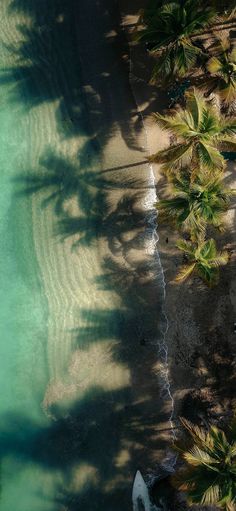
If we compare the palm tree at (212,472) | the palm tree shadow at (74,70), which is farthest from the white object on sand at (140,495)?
the palm tree shadow at (74,70)

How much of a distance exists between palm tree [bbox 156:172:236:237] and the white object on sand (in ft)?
25.0

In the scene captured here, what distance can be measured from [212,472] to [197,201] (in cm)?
644

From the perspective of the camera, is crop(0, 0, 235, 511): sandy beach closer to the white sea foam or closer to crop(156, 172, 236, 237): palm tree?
the white sea foam

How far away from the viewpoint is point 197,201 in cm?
1259

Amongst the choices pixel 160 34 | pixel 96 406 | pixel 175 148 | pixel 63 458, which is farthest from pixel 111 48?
pixel 63 458

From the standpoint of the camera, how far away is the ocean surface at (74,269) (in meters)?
15.0

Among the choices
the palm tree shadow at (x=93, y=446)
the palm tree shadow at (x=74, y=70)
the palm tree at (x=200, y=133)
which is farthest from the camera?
the palm tree shadow at (x=74, y=70)

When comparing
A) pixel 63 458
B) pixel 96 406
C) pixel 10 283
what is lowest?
pixel 63 458

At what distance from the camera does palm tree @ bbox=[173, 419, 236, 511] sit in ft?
38.4

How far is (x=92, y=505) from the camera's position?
14.9 metres

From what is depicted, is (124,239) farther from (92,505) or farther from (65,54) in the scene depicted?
(92,505)

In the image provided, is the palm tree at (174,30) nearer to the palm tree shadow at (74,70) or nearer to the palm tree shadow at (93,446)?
the palm tree shadow at (74,70)

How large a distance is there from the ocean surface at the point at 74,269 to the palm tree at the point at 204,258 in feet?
5.23

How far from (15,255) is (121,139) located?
469 centimetres
